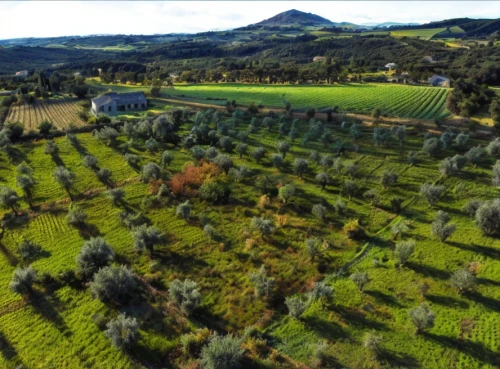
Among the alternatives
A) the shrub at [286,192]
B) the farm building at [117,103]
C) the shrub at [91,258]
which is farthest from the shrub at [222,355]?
the farm building at [117,103]

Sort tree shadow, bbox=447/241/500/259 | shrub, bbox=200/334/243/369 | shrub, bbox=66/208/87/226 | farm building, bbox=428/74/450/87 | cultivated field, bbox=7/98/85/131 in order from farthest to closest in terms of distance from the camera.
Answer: farm building, bbox=428/74/450/87 < cultivated field, bbox=7/98/85/131 < shrub, bbox=66/208/87/226 < tree shadow, bbox=447/241/500/259 < shrub, bbox=200/334/243/369

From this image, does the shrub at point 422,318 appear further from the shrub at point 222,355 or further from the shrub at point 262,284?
the shrub at point 222,355

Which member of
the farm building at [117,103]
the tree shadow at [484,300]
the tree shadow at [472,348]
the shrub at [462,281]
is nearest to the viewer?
the tree shadow at [472,348]

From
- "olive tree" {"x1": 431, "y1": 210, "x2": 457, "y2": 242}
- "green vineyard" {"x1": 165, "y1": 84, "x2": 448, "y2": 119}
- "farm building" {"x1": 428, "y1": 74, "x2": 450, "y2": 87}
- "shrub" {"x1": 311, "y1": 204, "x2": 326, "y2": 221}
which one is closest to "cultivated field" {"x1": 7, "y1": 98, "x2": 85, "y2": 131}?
"green vineyard" {"x1": 165, "y1": 84, "x2": 448, "y2": 119}

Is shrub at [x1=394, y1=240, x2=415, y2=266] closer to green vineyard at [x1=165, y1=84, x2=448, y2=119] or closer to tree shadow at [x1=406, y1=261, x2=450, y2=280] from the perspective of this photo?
tree shadow at [x1=406, y1=261, x2=450, y2=280]

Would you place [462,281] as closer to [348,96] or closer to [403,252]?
[403,252]

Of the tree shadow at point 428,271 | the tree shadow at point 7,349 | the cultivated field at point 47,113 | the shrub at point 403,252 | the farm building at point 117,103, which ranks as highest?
the farm building at point 117,103

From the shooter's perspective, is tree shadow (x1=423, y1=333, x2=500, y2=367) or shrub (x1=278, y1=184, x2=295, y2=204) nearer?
tree shadow (x1=423, y1=333, x2=500, y2=367)

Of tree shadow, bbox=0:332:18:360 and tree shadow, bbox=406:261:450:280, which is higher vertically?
tree shadow, bbox=406:261:450:280
